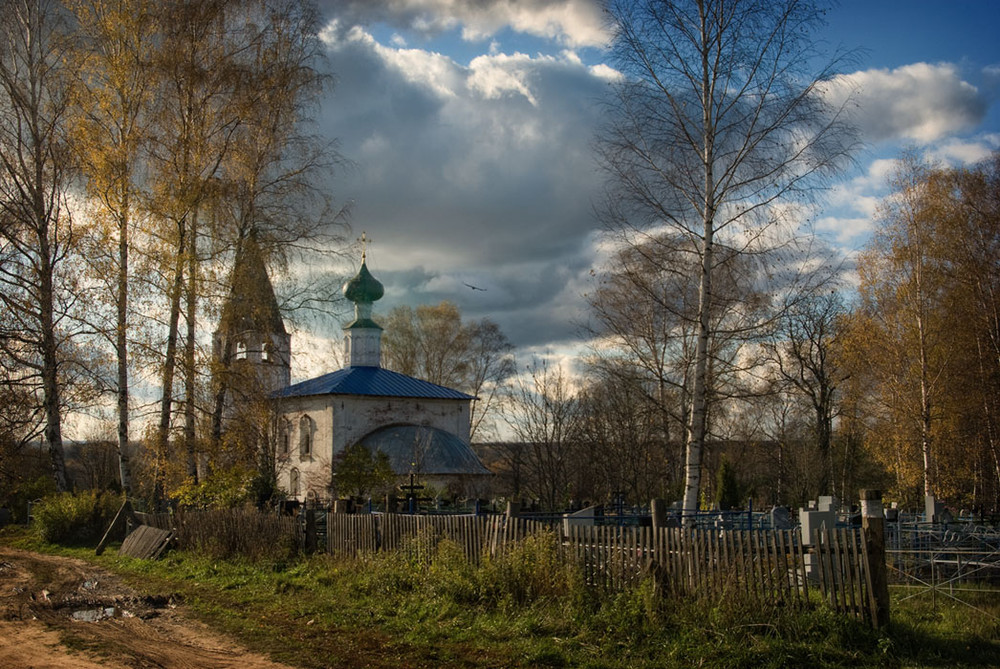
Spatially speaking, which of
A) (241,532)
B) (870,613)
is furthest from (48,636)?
(870,613)

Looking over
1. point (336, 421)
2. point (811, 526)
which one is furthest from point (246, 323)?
point (336, 421)

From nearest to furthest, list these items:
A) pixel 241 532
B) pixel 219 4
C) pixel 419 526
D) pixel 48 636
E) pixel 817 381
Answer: pixel 48 636, pixel 419 526, pixel 241 532, pixel 219 4, pixel 817 381

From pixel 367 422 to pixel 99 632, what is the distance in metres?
30.1

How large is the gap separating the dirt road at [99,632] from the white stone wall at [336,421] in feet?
79.0

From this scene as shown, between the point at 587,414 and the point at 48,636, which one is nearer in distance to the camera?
the point at 48,636

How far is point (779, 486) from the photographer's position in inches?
1576

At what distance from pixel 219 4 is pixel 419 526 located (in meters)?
13.6

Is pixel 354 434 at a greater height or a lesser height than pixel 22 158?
lesser

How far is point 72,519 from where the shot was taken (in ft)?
69.7

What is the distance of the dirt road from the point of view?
27.9 ft

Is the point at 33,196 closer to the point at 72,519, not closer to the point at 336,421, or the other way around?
the point at 72,519

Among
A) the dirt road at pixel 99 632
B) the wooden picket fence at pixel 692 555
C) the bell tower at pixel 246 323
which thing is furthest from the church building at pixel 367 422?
the wooden picket fence at pixel 692 555

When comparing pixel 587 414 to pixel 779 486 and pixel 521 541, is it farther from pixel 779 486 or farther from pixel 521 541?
pixel 521 541

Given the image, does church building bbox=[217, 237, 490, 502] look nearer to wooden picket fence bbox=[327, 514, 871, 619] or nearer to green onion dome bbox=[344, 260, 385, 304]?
green onion dome bbox=[344, 260, 385, 304]
